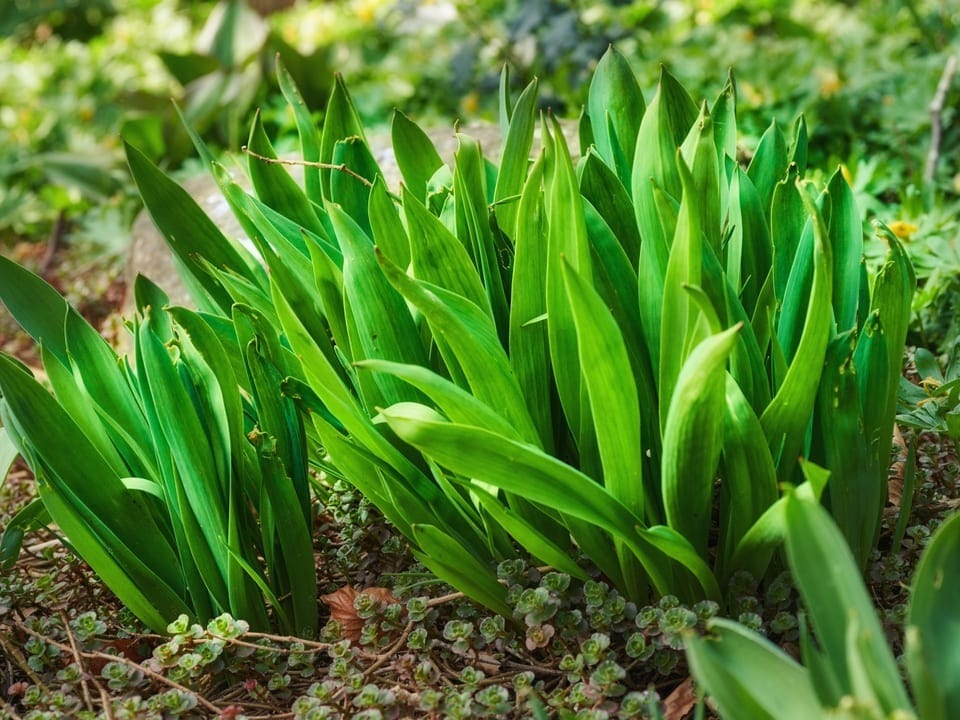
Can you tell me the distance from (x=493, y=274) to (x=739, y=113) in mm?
2008

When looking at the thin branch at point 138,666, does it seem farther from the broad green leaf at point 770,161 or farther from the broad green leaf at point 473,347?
the broad green leaf at point 770,161

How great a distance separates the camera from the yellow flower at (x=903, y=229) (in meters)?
2.14

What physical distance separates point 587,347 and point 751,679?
35cm

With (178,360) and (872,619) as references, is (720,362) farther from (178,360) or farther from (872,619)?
(178,360)

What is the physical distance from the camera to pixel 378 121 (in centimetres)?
373

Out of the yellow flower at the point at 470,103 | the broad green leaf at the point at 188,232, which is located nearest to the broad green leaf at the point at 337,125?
the broad green leaf at the point at 188,232

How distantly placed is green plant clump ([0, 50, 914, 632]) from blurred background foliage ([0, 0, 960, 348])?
86cm

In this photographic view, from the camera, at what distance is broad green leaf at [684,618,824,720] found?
787 millimetres

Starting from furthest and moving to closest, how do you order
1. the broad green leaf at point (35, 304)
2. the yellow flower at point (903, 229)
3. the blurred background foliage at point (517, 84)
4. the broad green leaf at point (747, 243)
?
the blurred background foliage at point (517, 84)
the yellow flower at point (903, 229)
the broad green leaf at point (35, 304)
the broad green leaf at point (747, 243)

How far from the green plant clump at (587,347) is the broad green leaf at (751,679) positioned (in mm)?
204

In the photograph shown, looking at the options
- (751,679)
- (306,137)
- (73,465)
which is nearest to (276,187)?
(306,137)

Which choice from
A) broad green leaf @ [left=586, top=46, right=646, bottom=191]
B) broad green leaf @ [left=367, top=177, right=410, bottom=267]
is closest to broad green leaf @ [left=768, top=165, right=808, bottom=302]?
broad green leaf @ [left=586, top=46, right=646, bottom=191]

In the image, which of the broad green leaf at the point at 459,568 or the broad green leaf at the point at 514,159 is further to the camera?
the broad green leaf at the point at 514,159

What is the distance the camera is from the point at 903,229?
2154 mm
